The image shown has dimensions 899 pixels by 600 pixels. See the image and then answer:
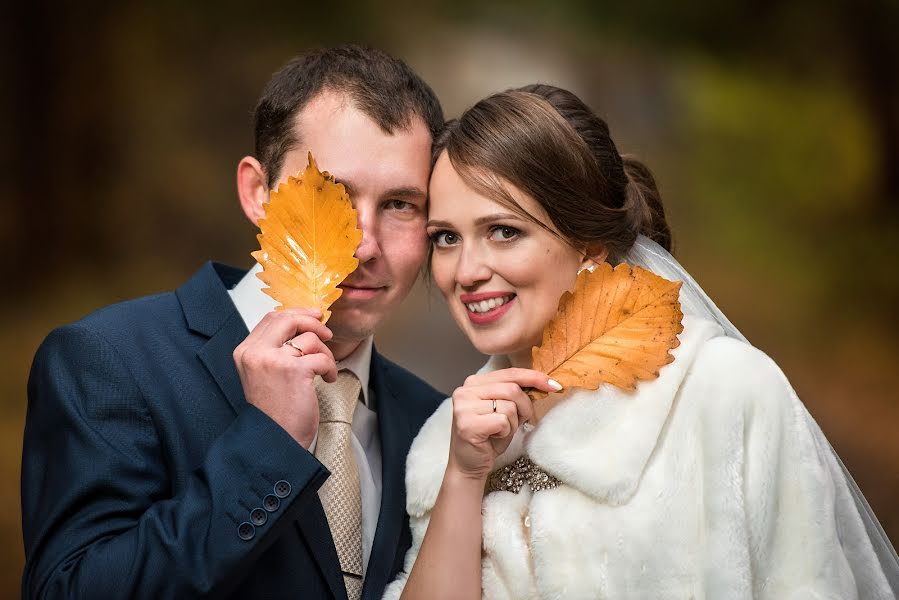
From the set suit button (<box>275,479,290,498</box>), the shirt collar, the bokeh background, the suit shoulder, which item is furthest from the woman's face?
the bokeh background

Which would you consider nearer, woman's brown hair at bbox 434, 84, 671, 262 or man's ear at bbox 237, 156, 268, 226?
woman's brown hair at bbox 434, 84, 671, 262

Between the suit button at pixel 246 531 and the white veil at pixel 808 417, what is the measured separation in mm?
859

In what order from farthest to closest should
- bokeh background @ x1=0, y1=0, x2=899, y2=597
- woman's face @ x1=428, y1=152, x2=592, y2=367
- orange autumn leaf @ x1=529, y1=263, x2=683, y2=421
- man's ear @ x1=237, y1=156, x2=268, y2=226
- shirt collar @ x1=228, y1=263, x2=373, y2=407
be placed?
bokeh background @ x1=0, y1=0, x2=899, y2=597 < man's ear @ x1=237, y1=156, x2=268, y2=226 < shirt collar @ x1=228, y1=263, x2=373, y2=407 < woman's face @ x1=428, y1=152, x2=592, y2=367 < orange autumn leaf @ x1=529, y1=263, x2=683, y2=421

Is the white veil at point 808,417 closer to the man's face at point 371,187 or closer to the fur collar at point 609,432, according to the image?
the fur collar at point 609,432

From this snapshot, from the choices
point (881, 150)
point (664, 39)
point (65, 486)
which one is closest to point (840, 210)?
point (881, 150)

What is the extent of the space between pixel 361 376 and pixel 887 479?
2.99 meters

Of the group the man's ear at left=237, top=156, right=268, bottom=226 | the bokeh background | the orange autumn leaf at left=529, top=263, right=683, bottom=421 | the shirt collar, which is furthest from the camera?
the bokeh background

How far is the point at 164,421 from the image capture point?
5.79 feet

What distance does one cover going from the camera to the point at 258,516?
155cm

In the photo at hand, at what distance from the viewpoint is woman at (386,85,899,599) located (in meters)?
1.59

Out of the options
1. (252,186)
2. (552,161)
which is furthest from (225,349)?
(552,161)

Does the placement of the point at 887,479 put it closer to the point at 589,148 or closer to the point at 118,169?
the point at 589,148

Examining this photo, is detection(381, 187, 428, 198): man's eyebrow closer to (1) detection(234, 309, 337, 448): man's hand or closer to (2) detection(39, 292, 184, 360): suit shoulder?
(1) detection(234, 309, 337, 448): man's hand

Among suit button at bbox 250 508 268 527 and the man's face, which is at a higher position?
the man's face
